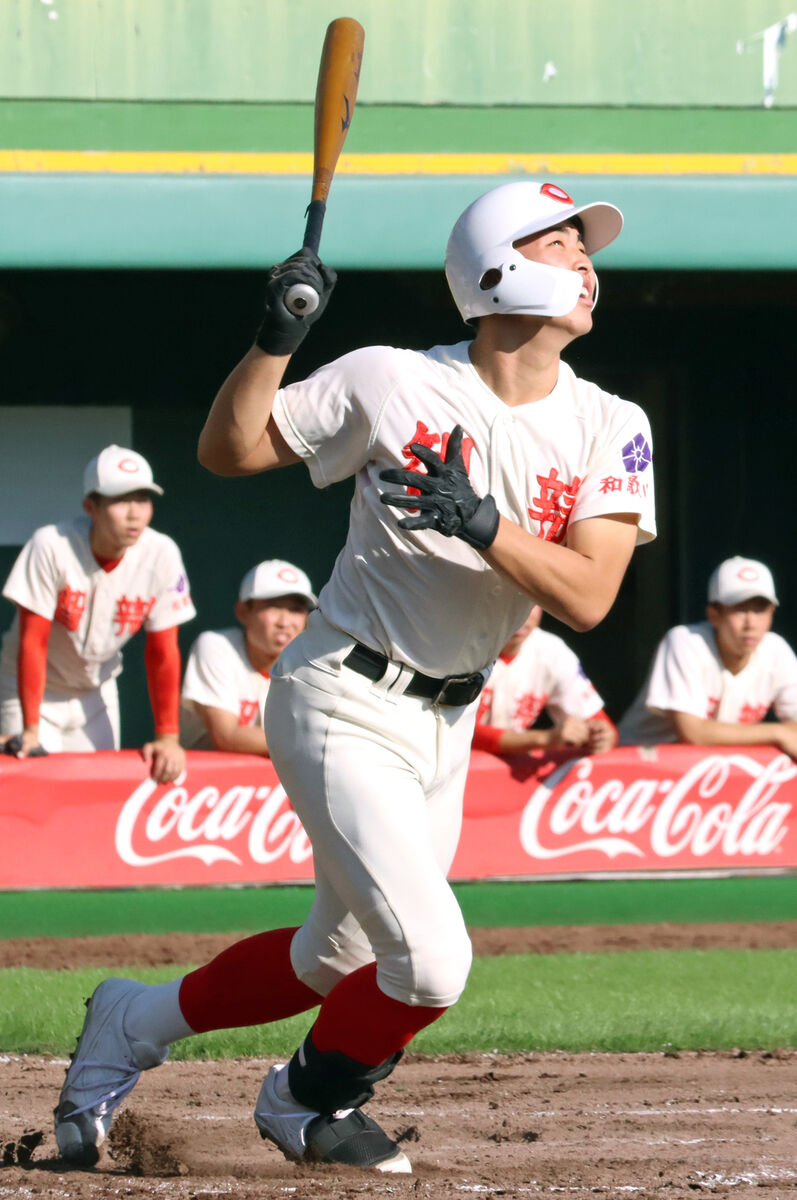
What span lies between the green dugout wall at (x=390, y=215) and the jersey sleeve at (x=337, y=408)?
4018 mm

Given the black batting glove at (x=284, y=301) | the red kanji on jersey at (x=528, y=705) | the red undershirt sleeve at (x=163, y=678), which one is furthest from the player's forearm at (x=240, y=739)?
the black batting glove at (x=284, y=301)

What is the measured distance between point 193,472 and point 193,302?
0.90 metres

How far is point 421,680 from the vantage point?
2.78 m

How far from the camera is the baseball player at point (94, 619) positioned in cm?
579

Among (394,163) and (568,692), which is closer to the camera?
(568,692)

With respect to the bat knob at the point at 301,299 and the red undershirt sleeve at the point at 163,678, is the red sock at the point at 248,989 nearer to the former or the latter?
the bat knob at the point at 301,299

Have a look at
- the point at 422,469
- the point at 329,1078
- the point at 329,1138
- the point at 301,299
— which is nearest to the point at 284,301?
the point at 301,299

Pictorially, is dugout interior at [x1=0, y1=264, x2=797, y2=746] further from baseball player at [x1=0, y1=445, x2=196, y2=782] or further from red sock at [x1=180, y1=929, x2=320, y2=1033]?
red sock at [x1=180, y1=929, x2=320, y2=1033]

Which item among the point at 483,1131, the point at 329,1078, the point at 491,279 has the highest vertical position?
the point at 491,279

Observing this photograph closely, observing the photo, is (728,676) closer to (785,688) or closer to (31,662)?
(785,688)

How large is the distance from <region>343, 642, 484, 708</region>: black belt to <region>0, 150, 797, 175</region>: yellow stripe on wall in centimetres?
447

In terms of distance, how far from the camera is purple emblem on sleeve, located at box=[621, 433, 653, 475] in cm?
282

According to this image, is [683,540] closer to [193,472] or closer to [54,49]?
[193,472]

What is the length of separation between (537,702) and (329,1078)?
3.50 metres
